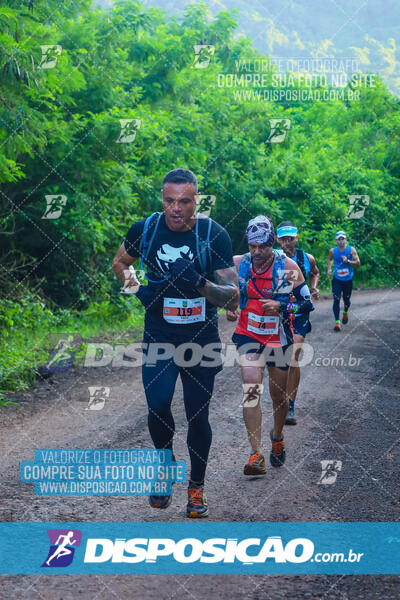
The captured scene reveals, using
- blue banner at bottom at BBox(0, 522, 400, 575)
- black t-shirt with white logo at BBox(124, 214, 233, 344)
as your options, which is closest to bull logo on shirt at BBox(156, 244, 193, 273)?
black t-shirt with white logo at BBox(124, 214, 233, 344)

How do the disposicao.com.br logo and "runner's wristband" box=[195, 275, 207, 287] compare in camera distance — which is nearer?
the disposicao.com.br logo

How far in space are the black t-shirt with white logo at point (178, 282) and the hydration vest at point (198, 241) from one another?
0.01 meters

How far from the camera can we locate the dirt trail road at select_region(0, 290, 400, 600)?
3.79 m

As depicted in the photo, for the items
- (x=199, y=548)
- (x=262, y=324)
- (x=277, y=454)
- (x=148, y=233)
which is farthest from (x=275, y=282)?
(x=199, y=548)

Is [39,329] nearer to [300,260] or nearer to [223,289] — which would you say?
[300,260]

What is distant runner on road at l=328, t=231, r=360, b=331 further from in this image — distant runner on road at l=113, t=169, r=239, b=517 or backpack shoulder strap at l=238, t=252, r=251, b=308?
distant runner on road at l=113, t=169, r=239, b=517

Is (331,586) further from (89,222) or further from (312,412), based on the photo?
(89,222)

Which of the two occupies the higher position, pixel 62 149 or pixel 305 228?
pixel 62 149

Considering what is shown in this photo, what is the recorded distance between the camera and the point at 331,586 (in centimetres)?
386

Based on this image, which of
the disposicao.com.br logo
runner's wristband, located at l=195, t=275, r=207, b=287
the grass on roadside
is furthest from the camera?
the grass on roadside

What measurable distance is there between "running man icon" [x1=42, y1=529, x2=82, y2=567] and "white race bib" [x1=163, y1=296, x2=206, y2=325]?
4.85 ft

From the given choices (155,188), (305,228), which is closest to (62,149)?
(155,188)

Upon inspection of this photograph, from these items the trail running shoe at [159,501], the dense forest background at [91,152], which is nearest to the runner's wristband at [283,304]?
the trail running shoe at [159,501]

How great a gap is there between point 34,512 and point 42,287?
11.0 metres
